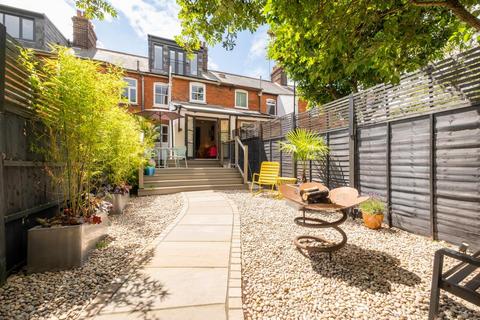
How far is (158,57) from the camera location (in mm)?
14594

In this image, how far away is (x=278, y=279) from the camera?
8.04 feet

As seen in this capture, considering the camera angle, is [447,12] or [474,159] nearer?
[474,159]

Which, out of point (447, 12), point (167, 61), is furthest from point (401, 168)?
point (167, 61)

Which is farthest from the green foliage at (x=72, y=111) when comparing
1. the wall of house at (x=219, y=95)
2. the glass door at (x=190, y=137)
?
the wall of house at (x=219, y=95)

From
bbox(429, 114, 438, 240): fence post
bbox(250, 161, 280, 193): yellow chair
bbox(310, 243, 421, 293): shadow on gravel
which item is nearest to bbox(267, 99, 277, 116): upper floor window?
bbox(250, 161, 280, 193): yellow chair

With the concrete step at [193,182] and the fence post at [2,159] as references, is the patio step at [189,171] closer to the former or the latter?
the concrete step at [193,182]

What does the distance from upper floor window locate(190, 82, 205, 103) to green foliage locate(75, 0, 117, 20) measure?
11167mm

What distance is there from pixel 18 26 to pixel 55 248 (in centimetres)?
1538

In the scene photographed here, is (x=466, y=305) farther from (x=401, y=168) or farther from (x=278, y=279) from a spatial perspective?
(x=401, y=168)

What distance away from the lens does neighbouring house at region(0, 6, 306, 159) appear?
1227cm

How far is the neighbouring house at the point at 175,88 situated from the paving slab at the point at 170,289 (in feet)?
33.2

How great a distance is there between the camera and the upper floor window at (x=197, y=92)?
48.4 feet

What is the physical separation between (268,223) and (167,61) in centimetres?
1372

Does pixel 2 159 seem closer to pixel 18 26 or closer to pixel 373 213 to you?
pixel 373 213
